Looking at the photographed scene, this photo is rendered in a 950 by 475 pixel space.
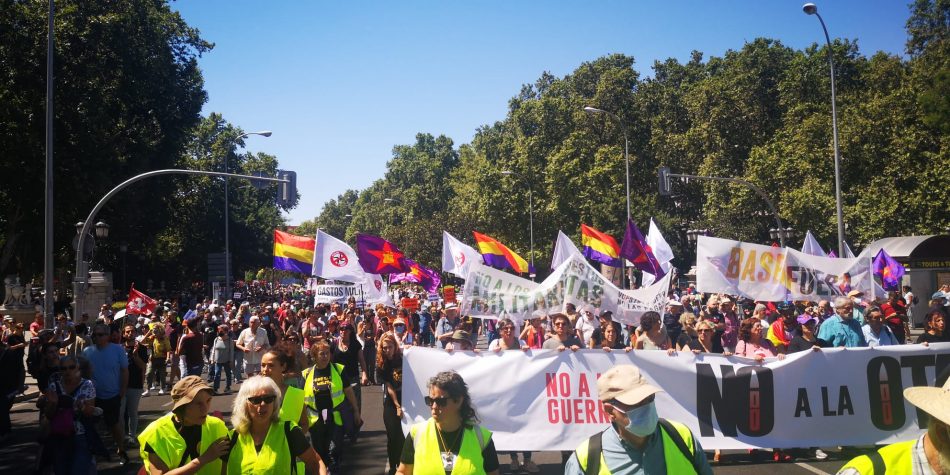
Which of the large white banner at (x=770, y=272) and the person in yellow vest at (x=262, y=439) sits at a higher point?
the large white banner at (x=770, y=272)

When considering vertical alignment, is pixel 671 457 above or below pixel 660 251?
below

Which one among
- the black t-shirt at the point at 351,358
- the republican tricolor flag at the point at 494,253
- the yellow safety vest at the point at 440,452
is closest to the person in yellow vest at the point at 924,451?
the yellow safety vest at the point at 440,452

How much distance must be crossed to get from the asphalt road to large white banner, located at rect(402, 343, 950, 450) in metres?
0.42

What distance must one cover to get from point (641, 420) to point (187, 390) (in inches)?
106

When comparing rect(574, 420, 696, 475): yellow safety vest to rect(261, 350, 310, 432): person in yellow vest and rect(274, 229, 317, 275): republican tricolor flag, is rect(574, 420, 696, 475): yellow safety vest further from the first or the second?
rect(274, 229, 317, 275): republican tricolor flag

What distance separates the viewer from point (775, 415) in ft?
25.9

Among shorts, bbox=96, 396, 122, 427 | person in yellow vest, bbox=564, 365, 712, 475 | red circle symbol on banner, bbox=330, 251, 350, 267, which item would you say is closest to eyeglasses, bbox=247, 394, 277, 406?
person in yellow vest, bbox=564, 365, 712, 475

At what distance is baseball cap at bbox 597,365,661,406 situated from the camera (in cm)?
321

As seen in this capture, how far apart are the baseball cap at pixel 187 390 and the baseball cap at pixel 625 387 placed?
7.94ft

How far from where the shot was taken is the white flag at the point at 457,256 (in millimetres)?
19156

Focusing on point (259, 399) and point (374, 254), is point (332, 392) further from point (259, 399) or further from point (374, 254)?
point (374, 254)

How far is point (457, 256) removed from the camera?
19531 millimetres

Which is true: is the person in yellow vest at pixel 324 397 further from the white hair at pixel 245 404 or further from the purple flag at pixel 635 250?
the purple flag at pixel 635 250

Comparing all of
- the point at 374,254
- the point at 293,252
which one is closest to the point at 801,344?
the point at 374,254
